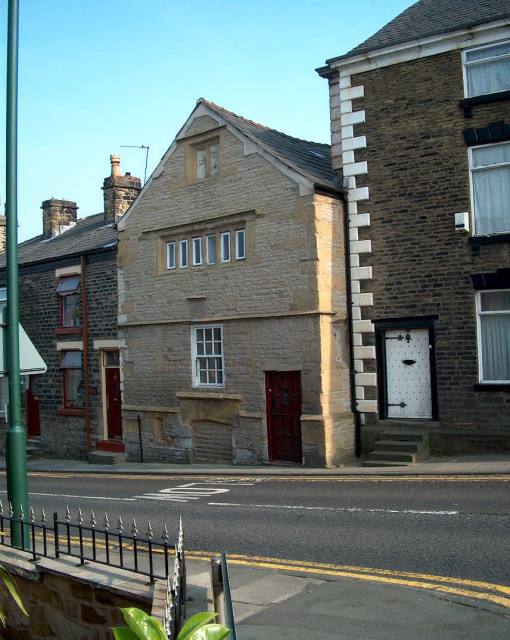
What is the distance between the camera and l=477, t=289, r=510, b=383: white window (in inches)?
632

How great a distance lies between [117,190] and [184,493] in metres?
15.9

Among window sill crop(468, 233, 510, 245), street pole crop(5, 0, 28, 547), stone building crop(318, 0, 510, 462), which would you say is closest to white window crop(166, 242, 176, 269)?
stone building crop(318, 0, 510, 462)

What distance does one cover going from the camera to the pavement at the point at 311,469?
47.5 feet

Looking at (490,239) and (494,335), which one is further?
(494,335)

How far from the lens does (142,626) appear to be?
3447 mm

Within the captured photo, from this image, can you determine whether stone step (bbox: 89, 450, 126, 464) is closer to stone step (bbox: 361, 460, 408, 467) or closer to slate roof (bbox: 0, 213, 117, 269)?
slate roof (bbox: 0, 213, 117, 269)

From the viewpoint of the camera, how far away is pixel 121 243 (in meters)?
22.5

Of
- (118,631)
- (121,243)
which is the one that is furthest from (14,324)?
(121,243)

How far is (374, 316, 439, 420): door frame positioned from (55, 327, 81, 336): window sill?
440 inches

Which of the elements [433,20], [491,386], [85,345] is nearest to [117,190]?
[85,345]

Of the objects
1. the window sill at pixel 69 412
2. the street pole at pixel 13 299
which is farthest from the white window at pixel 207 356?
the street pole at pixel 13 299

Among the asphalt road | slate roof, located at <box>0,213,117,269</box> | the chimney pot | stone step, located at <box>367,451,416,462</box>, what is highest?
the chimney pot

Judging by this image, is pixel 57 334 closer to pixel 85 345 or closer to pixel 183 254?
pixel 85 345

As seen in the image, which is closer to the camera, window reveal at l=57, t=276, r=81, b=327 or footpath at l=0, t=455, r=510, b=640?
footpath at l=0, t=455, r=510, b=640
